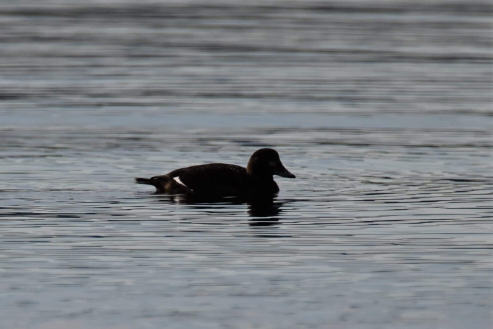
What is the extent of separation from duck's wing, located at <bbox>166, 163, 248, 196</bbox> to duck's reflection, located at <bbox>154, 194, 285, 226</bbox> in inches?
4.1

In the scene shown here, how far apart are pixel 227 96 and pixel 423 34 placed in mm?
9494

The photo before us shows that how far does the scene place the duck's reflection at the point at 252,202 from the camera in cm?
1284

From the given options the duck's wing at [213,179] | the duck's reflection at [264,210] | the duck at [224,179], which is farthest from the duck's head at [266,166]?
the duck's reflection at [264,210]

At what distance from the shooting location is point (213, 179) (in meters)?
13.8

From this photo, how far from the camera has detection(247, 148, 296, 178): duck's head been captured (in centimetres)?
1416

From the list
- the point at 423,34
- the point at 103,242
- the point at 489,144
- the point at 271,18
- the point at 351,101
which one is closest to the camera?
the point at 103,242

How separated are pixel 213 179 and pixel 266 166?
0.69 m

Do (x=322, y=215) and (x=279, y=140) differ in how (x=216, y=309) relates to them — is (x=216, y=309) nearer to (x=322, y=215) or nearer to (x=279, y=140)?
(x=322, y=215)

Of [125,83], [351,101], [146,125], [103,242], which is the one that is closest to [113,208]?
[103,242]

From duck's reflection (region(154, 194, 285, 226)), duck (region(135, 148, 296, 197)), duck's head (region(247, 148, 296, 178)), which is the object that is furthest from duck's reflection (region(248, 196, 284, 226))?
duck's head (region(247, 148, 296, 178))

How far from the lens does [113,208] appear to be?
12.8m

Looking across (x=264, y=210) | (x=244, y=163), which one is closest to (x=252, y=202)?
(x=264, y=210)

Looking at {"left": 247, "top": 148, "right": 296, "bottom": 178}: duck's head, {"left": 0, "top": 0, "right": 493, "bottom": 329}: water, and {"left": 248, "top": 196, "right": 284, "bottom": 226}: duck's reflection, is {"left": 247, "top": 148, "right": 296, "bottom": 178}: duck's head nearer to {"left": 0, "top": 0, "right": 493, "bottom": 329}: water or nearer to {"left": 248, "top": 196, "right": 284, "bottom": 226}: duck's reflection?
{"left": 0, "top": 0, "right": 493, "bottom": 329}: water

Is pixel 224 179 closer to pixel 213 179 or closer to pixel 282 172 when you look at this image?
pixel 213 179
